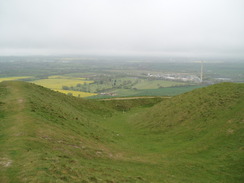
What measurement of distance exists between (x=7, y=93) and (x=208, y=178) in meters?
40.2

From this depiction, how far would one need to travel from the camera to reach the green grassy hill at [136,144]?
15.7 metres

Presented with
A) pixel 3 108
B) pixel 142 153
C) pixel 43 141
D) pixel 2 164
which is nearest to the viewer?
pixel 2 164

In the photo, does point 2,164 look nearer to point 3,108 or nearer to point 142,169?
point 142,169

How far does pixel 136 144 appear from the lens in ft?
105

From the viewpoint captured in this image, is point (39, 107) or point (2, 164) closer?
point (2, 164)

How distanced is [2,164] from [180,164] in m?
18.2

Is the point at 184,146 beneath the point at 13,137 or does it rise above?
beneath

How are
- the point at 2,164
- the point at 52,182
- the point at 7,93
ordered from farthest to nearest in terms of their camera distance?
1. the point at 7,93
2. the point at 2,164
3. the point at 52,182

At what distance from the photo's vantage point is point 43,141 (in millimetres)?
20641

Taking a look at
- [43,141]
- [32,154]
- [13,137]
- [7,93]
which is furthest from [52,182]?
[7,93]

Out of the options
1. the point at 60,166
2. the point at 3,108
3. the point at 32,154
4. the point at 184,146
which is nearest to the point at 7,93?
the point at 3,108

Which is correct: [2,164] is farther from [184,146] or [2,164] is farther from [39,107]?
[184,146]

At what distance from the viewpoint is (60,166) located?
50.2 ft

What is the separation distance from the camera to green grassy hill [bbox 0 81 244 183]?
15.7 metres
